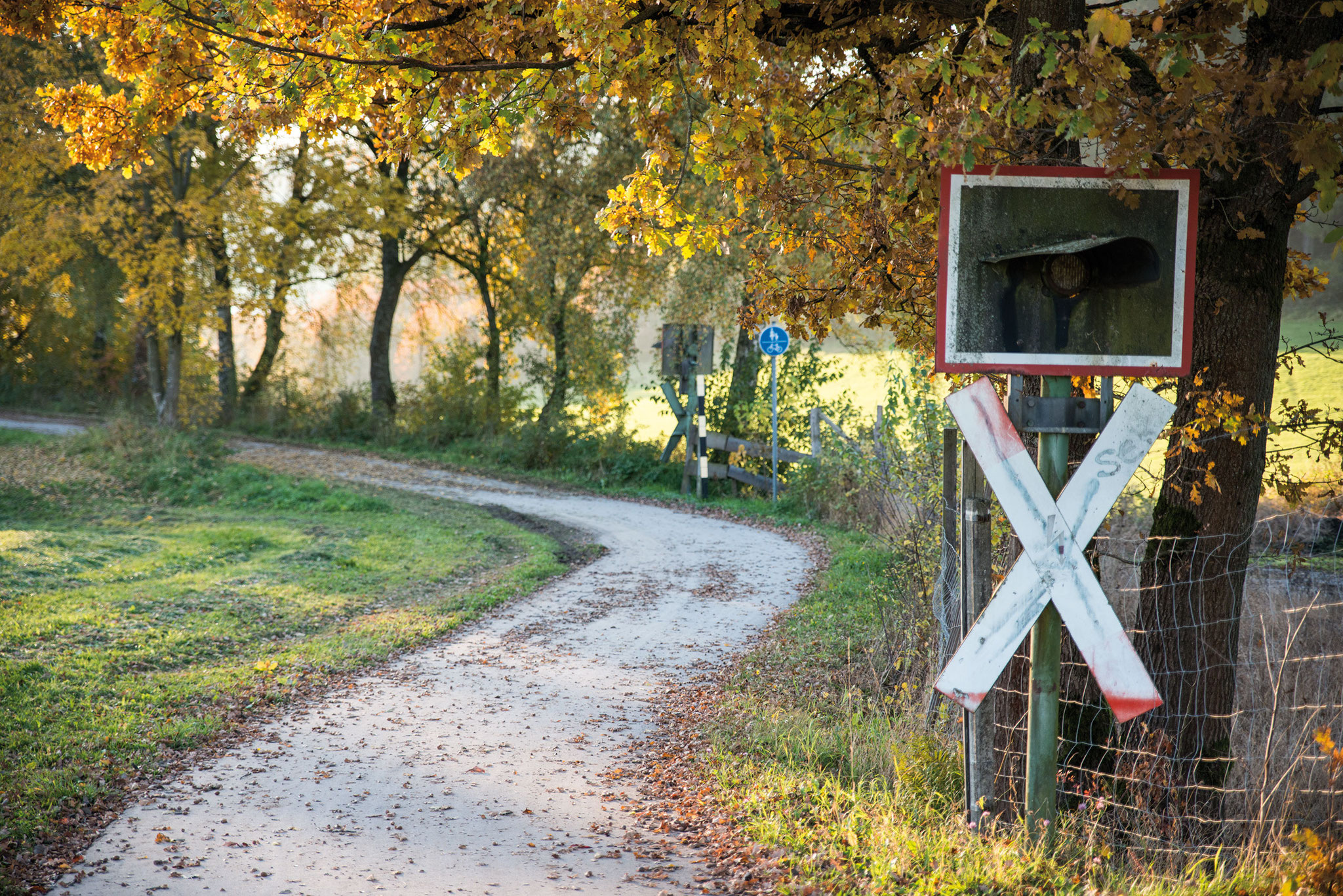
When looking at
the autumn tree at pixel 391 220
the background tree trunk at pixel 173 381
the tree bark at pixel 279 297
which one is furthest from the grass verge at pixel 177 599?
the autumn tree at pixel 391 220

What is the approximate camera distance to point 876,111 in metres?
5.91

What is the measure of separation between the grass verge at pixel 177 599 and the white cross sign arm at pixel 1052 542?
3765 mm

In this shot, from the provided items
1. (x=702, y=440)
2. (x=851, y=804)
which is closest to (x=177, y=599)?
(x=851, y=804)

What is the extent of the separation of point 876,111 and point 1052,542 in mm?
3468

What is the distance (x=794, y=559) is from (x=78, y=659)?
301 inches

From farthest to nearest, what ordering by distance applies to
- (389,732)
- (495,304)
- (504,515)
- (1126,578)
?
(495,304)
(504,515)
(1126,578)
(389,732)

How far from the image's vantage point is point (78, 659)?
6672mm

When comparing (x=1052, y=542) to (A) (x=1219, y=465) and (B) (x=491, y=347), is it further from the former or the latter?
(B) (x=491, y=347)

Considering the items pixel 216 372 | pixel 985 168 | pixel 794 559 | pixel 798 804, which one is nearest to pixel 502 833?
pixel 798 804

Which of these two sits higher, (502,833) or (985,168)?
(985,168)

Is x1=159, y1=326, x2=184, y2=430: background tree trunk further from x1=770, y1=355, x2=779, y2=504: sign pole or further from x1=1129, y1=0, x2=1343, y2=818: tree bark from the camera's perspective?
x1=1129, y1=0, x2=1343, y2=818: tree bark

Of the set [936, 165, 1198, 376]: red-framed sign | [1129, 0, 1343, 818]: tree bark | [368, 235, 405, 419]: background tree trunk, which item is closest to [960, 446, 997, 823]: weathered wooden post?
[936, 165, 1198, 376]: red-framed sign

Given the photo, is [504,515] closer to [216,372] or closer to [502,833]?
[502,833]

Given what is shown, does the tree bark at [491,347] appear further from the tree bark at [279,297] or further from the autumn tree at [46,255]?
the autumn tree at [46,255]
